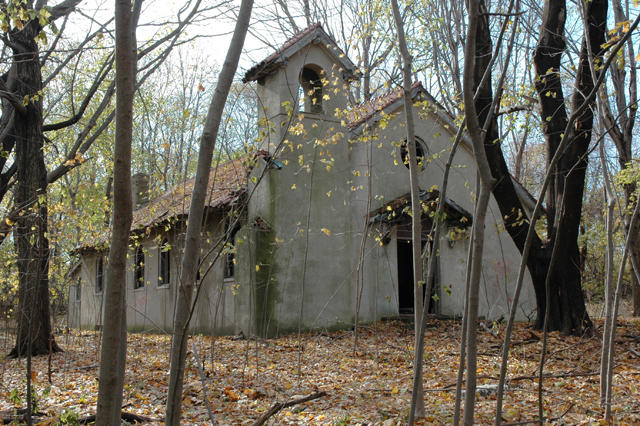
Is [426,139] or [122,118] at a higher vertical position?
[426,139]

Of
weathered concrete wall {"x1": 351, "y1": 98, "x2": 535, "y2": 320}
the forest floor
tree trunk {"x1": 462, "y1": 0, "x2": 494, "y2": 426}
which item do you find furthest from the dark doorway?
tree trunk {"x1": 462, "y1": 0, "x2": 494, "y2": 426}

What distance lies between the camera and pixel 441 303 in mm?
14094

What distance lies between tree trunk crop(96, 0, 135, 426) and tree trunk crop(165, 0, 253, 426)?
1.72ft

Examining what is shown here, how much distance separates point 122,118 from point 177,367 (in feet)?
4.74

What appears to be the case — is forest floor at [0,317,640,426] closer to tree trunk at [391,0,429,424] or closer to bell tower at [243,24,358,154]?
tree trunk at [391,0,429,424]

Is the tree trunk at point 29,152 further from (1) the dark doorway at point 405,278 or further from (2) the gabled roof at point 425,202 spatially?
(1) the dark doorway at point 405,278

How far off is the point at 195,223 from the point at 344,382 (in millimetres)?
4945

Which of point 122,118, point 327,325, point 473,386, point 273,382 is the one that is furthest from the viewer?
point 327,325

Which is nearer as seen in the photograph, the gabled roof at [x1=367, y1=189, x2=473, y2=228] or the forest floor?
the forest floor

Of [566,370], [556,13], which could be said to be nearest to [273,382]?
[566,370]

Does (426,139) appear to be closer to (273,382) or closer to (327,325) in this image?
(327,325)

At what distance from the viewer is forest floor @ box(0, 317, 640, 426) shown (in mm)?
5273

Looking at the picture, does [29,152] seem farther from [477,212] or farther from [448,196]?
[448,196]

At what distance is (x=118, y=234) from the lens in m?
2.36
